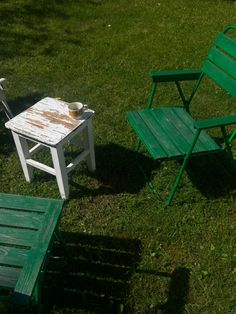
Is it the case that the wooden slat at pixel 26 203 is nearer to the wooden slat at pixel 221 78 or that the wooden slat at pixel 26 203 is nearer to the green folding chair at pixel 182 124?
the green folding chair at pixel 182 124

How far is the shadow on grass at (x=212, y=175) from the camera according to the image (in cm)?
388

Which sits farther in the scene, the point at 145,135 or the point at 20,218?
the point at 145,135

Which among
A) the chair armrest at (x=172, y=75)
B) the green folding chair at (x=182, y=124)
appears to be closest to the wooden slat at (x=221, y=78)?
the green folding chair at (x=182, y=124)

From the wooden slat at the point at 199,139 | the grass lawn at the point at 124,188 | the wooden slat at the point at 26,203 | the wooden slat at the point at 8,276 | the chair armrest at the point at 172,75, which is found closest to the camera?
the wooden slat at the point at 8,276

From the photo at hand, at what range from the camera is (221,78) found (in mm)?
3906

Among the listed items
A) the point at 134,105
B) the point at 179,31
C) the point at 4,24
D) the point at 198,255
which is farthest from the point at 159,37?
the point at 198,255

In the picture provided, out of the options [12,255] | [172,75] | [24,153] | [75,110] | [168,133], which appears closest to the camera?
[12,255]

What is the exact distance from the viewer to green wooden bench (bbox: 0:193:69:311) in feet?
7.10

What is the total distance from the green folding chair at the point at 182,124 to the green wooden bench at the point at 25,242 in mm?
1101

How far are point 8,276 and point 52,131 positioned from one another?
139 centimetres

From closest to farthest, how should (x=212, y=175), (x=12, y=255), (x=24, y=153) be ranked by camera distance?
(x=12, y=255) → (x=24, y=153) → (x=212, y=175)

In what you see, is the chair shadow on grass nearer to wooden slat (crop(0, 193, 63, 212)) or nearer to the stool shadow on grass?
the stool shadow on grass

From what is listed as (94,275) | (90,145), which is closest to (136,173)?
(90,145)

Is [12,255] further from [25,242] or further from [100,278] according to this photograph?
[100,278]
